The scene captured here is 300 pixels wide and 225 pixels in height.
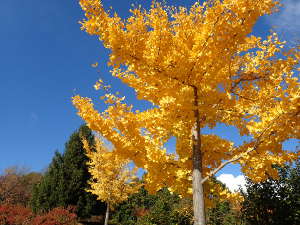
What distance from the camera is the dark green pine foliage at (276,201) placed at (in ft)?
26.2

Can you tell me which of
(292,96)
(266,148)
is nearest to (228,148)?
(266,148)

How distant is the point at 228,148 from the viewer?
16.6 feet

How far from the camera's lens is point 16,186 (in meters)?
32.0

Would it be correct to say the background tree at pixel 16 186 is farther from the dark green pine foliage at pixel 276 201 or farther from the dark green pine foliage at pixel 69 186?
the dark green pine foliage at pixel 276 201

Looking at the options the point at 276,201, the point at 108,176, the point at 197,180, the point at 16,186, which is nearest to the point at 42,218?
the point at 108,176

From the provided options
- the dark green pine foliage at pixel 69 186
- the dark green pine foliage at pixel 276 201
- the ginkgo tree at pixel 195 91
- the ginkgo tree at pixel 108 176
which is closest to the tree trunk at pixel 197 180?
the ginkgo tree at pixel 195 91

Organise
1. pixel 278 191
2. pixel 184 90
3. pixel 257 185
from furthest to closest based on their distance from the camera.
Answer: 1. pixel 257 185
2. pixel 278 191
3. pixel 184 90

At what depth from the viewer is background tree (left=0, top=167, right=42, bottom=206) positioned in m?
28.9

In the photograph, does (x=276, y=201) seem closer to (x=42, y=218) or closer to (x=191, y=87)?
(x=191, y=87)

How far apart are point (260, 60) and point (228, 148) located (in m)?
1.85

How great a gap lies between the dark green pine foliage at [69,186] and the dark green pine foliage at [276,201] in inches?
486

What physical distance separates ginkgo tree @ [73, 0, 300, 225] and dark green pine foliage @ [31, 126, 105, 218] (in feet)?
46.7

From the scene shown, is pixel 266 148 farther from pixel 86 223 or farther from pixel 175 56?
pixel 86 223

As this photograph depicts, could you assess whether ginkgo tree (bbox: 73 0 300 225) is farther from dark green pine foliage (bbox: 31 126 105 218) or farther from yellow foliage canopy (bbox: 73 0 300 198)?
dark green pine foliage (bbox: 31 126 105 218)
